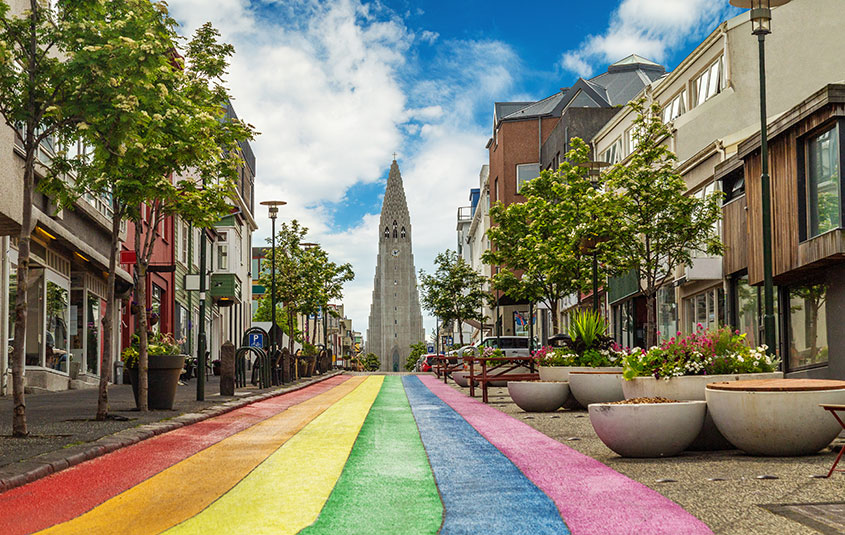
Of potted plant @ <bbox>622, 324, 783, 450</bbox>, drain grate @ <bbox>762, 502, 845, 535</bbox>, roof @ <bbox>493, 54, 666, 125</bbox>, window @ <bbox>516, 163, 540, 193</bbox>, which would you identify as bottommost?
drain grate @ <bbox>762, 502, 845, 535</bbox>

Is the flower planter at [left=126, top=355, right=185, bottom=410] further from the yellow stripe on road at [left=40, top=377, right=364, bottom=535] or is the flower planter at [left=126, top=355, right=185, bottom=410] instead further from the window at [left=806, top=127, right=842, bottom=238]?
the window at [left=806, top=127, right=842, bottom=238]

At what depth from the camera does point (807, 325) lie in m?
24.0

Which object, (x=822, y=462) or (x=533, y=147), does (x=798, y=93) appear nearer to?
(x=822, y=462)

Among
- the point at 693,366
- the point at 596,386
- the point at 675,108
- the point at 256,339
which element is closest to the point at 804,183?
the point at 596,386

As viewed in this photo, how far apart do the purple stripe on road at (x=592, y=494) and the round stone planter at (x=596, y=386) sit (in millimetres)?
4048

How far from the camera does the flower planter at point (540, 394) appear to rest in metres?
16.1

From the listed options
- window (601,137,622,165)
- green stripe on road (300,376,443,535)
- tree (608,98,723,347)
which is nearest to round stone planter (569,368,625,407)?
green stripe on road (300,376,443,535)

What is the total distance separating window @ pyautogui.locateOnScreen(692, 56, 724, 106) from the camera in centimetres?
3247

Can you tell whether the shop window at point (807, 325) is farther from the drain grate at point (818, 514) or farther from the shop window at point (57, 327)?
the shop window at point (57, 327)

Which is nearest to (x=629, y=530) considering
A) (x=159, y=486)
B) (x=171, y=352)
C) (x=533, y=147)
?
(x=159, y=486)

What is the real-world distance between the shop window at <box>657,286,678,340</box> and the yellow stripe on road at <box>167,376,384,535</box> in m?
26.3

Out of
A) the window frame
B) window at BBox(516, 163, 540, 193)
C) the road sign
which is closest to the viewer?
the window frame

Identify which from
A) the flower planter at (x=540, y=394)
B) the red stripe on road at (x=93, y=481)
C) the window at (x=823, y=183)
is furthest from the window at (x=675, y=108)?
the red stripe on road at (x=93, y=481)

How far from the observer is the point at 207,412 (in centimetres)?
1591
